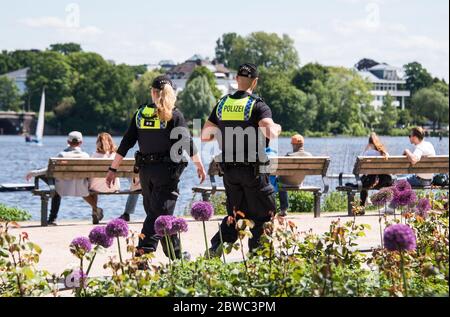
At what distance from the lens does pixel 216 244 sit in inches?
357

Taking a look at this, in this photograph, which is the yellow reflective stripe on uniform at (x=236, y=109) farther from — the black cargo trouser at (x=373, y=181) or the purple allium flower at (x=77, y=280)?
the black cargo trouser at (x=373, y=181)

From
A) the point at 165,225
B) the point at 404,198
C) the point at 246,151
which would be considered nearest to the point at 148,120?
the point at 246,151

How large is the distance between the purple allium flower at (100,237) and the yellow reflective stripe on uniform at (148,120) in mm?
2781

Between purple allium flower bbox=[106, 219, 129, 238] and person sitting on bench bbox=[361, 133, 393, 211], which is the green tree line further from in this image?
purple allium flower bbox=[106, 219, 129, 238]

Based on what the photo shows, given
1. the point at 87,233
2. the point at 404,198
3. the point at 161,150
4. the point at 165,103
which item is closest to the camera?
the point at 404,198

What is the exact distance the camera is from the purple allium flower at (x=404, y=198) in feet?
24.6

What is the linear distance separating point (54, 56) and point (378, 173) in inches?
5757

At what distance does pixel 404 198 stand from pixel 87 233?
5.77 metres

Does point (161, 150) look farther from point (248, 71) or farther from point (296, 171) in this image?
point (296, 171)

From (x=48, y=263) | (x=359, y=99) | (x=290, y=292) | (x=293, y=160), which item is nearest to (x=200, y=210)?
(x=290, y=292)

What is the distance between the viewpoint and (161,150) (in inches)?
360

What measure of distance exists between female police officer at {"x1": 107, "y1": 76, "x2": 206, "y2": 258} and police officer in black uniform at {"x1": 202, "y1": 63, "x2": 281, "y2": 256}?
1.03ft
